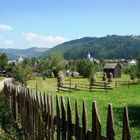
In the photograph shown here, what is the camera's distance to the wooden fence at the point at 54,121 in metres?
5.44

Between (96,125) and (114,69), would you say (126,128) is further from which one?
(114,69)

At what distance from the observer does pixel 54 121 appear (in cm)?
815

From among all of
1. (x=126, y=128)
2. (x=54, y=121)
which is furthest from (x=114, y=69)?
(x=126, y=128)

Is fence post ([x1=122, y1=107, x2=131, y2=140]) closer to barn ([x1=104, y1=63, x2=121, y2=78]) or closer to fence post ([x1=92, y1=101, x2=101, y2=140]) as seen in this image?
fence post ([x1=92, y1=101, x2=101, y2=140])

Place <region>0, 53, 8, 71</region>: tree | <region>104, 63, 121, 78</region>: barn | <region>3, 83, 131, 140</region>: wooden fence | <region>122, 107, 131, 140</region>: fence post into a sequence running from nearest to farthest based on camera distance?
1. <region>122, 107, 131, 140</region>: fence post
2. <region>3, 83, 131, 140</region>: wooden fence
3. <region>104, 63, 121, 78</region>: barn
4. <region>0, 53, 8, 71</region>: tree

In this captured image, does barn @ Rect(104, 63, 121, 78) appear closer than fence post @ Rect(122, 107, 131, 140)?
No

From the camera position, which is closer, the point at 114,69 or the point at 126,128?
the point at 126,128

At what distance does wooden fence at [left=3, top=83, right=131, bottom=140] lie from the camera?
17.8 ft

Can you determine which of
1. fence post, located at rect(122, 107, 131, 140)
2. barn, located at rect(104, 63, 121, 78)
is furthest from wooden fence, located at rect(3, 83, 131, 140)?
barn, located at rect(104, 63, 121, 78)

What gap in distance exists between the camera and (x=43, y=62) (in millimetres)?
142250

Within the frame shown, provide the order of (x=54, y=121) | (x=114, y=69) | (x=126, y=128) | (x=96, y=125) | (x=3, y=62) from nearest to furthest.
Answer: (x=126, y=128) → (x=96, y=125) → (x=54, y=121) → (x=114, y=69) → (x=3, y=62)

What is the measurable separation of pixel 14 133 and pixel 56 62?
132m

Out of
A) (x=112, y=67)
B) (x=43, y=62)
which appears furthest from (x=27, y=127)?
(x=43, y=62)

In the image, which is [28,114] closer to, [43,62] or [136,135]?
[136,135]
